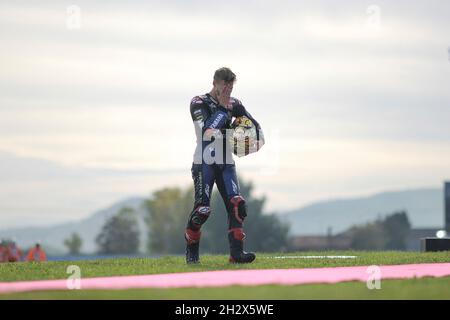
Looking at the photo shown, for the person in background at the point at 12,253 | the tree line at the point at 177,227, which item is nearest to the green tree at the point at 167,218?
the tree line at the point at 177,227

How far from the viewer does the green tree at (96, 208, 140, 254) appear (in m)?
151

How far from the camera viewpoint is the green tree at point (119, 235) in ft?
495

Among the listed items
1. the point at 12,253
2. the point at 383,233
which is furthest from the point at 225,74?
the point at 383,233

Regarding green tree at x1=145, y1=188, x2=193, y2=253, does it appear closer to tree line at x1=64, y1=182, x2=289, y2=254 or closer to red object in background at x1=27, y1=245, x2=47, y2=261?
tree line at x1=64, y1=182, x2=289, y2=254

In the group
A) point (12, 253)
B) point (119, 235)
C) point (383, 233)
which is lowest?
point (383, 233)

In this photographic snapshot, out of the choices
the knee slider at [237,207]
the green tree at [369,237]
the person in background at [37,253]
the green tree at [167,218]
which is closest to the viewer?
the knee slider at [237,207]

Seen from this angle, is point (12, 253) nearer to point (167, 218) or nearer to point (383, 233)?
point (167, 218)

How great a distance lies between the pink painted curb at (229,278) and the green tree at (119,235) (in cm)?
13665

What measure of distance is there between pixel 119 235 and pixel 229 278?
466 ft

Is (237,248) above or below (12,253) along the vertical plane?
above

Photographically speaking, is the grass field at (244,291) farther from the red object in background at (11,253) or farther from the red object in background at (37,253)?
the red object in background at (11,253)

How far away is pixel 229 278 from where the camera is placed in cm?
1280

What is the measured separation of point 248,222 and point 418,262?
98053mm
